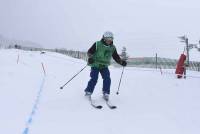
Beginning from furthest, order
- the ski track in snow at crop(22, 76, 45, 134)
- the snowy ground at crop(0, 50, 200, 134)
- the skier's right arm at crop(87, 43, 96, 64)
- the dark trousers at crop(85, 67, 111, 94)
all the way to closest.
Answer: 1. the dark trousers at crop(85, 67, 111, 94)
2. the skier's right arm at crop(87, 43, 96, 64)
3. the snowy ground at crop(0, 50, 200, 134)
4. the ski track in snow at crop(22, 76, 45, 134)

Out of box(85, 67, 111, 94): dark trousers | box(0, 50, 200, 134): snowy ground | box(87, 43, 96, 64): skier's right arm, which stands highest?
box(87, 43, 96, 64): skier's right arm

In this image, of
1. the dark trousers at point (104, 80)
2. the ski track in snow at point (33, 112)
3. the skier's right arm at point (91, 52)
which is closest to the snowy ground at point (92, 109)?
the ski track in snow at point (33, 112)

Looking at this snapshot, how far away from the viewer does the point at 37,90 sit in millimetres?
10141

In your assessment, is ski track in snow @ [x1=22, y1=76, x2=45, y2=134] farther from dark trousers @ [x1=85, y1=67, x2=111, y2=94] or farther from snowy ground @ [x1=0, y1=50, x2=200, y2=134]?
dark trousers @ [x1=85, y1=67, x2=111, y2=94]

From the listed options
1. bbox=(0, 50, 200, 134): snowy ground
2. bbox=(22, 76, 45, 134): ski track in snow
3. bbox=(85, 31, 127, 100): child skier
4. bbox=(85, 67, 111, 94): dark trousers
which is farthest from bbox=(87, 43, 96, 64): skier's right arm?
bbox=(22, 76, 45, 134): ski track in snow

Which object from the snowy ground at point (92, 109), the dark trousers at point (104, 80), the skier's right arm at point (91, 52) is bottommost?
the snowy ground at point (92, 109)

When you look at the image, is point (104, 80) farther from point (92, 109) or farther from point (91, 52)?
point (92, 109)

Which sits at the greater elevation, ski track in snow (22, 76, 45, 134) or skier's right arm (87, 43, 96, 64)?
skier's right arm (87, 43, 96, 64)

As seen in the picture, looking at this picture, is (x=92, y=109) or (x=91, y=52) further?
(x=91, y=52)

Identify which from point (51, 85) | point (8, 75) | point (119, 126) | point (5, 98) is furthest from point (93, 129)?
point (8, 75)

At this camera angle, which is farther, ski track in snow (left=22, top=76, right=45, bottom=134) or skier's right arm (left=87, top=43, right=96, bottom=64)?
skier's right arm (left=87, top=43, right=96, bottom=64)

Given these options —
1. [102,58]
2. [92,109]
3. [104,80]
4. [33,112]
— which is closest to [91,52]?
[102,58]

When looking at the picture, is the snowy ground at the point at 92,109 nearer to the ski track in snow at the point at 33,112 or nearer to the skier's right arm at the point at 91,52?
the ski track in snow at the point at 33,112

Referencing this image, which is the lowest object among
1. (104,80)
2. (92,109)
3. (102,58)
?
(92,109)
